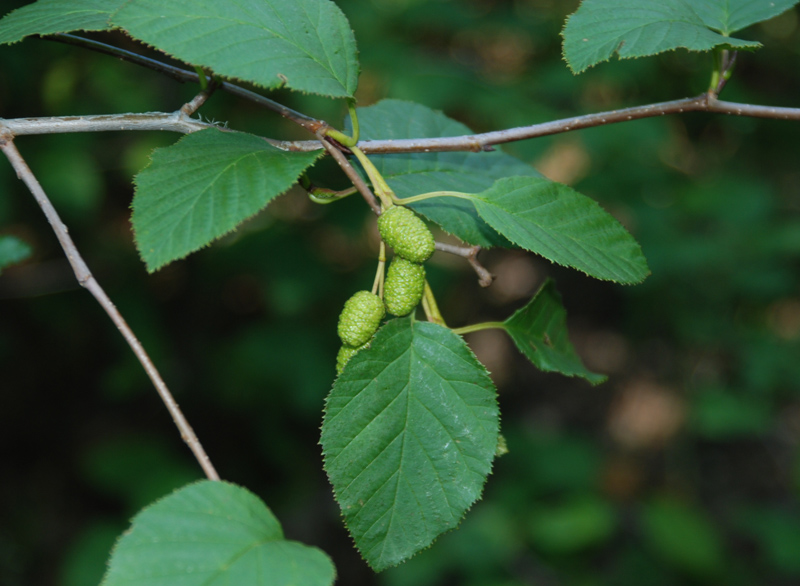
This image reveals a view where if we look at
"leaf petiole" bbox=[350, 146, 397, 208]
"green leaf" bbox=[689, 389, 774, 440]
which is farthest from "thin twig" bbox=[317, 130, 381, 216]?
"green leaf" bbox=[689, 389, 774, 440]

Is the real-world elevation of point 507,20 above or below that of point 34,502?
above

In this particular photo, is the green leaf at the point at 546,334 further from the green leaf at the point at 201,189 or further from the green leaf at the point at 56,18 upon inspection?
the green leaf at the point at 56,18

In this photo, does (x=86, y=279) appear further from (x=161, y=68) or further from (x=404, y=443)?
(x=404, y=443)

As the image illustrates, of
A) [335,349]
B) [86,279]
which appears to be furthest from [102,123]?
[335,349]

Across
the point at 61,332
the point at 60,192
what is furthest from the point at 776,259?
the point at 61,332

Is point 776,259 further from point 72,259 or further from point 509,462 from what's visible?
point 72,259

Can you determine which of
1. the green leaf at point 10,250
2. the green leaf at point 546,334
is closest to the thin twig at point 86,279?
the green leaf at point 10,250

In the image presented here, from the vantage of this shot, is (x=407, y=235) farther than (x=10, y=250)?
No
